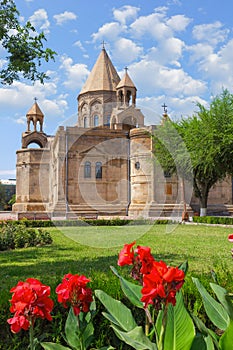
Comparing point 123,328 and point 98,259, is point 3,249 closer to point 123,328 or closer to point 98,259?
point 98,259

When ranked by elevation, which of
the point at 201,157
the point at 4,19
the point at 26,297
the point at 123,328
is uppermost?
the point at 4,19

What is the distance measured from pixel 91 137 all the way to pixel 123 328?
30.1 m

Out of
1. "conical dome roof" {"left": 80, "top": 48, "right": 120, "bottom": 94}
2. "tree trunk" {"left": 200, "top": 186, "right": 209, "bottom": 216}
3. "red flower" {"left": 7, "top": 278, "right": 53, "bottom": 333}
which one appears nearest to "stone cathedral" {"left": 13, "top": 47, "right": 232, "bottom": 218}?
"tree trunk" {"left": 200, "top": 186, "right": 209, "bottom": 216}

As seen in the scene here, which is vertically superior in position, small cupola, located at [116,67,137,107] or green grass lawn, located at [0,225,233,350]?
small cupola, located at [116,67,137,107]

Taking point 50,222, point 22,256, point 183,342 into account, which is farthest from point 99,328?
point 50,222

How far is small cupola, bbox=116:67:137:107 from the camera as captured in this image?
36.5 meters

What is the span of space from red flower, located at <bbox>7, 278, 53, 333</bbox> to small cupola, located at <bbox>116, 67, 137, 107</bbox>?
1400 inches

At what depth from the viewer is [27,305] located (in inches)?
82.6

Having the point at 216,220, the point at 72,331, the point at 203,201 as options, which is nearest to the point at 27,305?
the point at 72,331

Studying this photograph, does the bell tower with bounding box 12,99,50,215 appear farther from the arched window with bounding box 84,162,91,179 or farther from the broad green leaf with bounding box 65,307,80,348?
the broad green leaf with bounding box 65,307,80,348

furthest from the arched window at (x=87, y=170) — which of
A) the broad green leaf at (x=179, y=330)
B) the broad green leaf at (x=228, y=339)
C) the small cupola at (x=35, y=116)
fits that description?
the broad green leaf at (x=228, y=339)

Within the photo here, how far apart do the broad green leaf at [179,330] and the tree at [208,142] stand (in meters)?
19.8

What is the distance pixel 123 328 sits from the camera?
2.63 meters

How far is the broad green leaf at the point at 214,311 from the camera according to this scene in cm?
259
